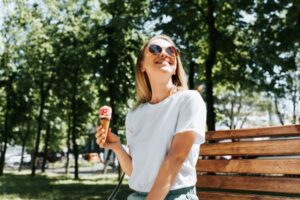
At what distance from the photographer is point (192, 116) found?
2.43 metres

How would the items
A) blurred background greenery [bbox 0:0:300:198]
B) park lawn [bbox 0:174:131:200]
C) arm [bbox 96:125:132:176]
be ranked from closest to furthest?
arm [bbox 96:125:132:176] → park lawn [bbox 0:174:131:200] → blurred background greenery [bbox 0:0:300:198]

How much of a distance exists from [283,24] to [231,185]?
11539 mm

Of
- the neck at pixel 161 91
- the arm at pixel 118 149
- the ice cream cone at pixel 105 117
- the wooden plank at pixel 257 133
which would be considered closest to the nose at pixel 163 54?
the neck at pixel 161 91

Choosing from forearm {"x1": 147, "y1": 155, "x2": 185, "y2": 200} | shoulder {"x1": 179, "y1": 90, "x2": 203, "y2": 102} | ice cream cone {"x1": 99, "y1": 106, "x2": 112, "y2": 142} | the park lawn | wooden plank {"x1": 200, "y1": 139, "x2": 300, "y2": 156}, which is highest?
shoulder {"x1": 179, "y1": 90, "x2": 203, "y2": 102}

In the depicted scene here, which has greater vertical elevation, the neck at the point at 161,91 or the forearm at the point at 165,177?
the neck at the point at 161,91

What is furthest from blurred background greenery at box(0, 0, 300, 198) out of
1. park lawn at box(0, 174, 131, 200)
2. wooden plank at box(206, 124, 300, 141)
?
park lawn at box(0, 174, 131, 200)

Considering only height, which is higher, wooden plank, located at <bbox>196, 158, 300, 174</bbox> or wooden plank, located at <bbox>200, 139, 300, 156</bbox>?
wooden plank, located at <bbox>200, 139, 300, 156</bbox>

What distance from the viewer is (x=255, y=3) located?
1631 cm

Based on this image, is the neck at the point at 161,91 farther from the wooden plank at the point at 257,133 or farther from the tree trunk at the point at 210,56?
the tree trunk at the point at 210,56

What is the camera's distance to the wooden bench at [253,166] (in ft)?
14.8

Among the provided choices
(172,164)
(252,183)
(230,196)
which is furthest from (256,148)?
(172,164)

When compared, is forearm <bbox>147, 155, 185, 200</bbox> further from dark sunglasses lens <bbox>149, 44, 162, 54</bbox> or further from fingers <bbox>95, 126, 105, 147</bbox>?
dark sunglasses lens <bbox>149, 44, 162, 54</bbox>

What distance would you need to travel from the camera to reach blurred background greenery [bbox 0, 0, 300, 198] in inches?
636

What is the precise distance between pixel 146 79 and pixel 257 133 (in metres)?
2.27
